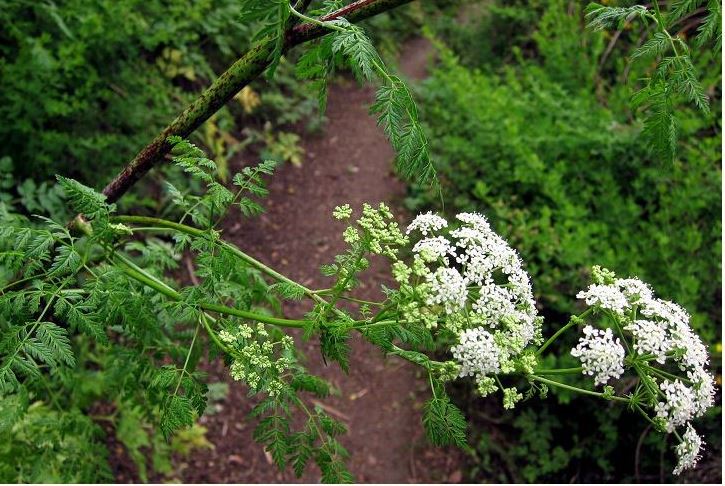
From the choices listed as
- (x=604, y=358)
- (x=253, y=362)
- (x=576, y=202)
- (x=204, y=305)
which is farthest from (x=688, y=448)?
(x=576, y=202)

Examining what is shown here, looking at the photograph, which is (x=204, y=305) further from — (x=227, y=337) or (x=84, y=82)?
(x=84, y=82)

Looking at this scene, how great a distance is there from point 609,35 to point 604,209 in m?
3.19

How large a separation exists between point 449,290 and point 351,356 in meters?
4.57

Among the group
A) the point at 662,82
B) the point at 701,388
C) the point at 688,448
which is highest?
the point at 662,82

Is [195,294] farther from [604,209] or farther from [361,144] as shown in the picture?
[361,144]

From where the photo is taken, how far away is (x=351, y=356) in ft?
20.1

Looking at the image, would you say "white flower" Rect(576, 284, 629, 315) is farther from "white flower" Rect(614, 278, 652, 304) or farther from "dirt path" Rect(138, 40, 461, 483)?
"dirt path" Rect(138, 40, 461, 483)

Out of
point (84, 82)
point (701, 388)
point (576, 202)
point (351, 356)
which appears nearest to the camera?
point (701, 388)

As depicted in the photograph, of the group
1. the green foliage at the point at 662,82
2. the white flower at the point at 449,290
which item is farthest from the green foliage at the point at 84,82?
the green foliage at the point at 662,82

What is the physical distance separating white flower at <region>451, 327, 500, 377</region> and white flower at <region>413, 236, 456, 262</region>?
220mm

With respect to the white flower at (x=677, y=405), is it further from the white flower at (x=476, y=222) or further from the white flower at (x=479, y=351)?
the white flower at (x=476, y=222)

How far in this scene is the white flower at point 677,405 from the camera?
1.71 meters

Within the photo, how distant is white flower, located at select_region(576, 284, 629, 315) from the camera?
70.6 inches

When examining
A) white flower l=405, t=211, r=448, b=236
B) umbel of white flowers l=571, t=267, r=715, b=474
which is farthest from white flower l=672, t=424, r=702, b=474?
white flower l=405, t=211, r=448, b=236
